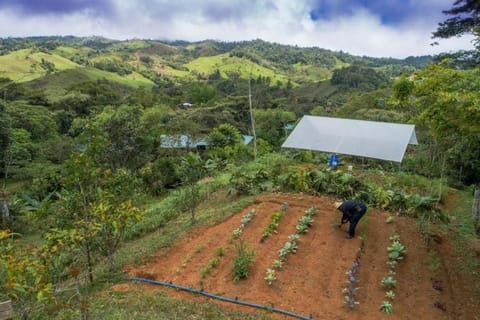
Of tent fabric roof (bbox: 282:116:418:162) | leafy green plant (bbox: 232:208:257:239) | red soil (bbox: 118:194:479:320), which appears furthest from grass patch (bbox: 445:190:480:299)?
leafy green plant (bbox: 232:208:257:239)

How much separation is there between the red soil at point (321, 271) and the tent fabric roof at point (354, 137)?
5530 millimetres

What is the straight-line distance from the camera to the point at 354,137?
1502 centimetres

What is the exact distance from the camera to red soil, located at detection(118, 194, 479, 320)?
580 cm

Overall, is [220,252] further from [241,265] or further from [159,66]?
[159,66]

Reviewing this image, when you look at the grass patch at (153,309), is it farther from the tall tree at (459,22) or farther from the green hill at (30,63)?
the green hill at (30,63)

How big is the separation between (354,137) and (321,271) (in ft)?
30.8

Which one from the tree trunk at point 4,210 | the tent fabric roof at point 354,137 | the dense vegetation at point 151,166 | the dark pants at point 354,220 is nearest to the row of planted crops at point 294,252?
the dark pants at point 354,220

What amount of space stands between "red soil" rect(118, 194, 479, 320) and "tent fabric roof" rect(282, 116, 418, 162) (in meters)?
5.53

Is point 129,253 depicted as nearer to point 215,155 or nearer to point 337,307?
point 337,307

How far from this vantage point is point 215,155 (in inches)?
845

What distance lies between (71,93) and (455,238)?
126 feet

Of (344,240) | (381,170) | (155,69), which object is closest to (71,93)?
(381,170)

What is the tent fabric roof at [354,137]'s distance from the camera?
46.7ft

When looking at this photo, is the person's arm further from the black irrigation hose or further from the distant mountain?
the distant mountain
